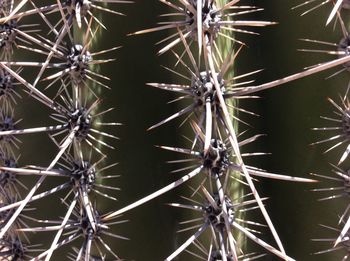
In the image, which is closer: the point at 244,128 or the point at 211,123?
the point at 211,123

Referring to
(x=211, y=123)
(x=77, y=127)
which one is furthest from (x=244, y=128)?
(x=77, y=127)

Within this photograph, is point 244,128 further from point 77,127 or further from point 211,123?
point 77,127

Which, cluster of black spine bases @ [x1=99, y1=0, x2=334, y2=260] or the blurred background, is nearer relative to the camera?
cluster of black spine bases @ [x1=99, y1=0, x2=334, y2=260]

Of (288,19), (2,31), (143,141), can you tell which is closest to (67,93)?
(143,141)

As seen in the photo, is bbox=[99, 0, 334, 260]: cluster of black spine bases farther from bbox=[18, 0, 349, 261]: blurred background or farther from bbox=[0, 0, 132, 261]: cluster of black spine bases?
bbox=[0, 0, 132, 261]: cluster of black spine bases

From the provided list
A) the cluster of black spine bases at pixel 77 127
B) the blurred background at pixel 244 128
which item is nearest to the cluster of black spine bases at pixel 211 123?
the blurred background at pixel 244 128

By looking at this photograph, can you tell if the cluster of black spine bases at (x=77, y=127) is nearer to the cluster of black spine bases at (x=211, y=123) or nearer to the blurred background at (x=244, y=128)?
the blurred background at (x=244, y=128)

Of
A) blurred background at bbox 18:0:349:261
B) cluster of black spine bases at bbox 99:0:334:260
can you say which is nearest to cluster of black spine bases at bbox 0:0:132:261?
Result: blurred background at bbox 18:0:349:261

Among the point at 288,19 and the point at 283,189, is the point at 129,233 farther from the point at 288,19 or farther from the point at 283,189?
the point at 288,19

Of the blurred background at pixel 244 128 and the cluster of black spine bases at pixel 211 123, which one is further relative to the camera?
the blurred background at pixel 244 128
